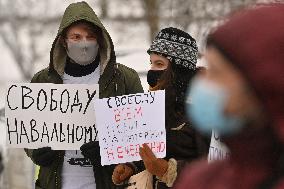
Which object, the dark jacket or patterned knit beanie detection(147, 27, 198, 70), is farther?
patterned knit beanie detection(147, 27, 198, 70)

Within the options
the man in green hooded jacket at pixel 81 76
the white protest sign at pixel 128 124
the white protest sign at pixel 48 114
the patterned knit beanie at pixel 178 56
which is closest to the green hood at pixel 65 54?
the man in green hooded jacket at pixel 81 76

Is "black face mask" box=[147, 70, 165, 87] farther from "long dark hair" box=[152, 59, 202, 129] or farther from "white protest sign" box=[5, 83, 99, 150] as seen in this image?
"white protest sign" box=[5, 83, 99, 150]

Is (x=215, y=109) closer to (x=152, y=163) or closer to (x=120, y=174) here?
(x=152, y=163)

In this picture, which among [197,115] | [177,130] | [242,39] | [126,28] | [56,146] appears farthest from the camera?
Answer: [126,28]

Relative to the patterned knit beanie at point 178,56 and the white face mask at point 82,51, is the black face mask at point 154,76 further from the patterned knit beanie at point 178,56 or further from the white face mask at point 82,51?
the white face mask at point 82,51

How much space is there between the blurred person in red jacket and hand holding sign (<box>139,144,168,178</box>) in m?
1.65

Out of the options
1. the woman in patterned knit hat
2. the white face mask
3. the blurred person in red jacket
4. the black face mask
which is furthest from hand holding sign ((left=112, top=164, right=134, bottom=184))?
the blurred person in red jacket

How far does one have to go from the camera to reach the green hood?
397 centimetres

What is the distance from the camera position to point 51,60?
3.99 m

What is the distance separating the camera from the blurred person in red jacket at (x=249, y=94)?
67.5 inches

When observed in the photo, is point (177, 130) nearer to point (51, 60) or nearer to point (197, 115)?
point (51, 60)

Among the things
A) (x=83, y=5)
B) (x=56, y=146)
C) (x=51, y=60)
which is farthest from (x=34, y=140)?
(x=83, y=5)

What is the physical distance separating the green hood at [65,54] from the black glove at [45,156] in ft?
1.36

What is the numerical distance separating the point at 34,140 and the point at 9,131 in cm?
15
